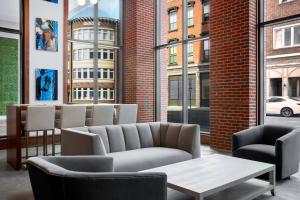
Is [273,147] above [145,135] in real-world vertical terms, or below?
below

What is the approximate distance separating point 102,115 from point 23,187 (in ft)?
7.77

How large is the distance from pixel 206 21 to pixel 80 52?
11.3ft

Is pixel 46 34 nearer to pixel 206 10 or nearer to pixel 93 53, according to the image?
pixel 93 53

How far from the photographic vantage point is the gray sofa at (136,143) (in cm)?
338

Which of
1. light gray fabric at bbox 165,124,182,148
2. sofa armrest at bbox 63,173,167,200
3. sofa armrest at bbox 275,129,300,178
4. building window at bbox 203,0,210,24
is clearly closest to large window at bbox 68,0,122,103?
building window at bbox 203,0,210,24

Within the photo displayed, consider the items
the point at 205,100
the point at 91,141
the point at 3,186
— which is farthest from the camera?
the point at 205,100

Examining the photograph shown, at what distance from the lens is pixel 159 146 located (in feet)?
14.6

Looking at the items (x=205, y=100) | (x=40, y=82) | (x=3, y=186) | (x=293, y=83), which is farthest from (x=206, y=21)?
(x=3, y=186)

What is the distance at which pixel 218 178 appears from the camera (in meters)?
2.73

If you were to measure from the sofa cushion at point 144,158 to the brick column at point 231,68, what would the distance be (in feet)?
5.97

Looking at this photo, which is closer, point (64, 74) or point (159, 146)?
point (159, 146)

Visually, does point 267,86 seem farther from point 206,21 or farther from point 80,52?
point 80,52

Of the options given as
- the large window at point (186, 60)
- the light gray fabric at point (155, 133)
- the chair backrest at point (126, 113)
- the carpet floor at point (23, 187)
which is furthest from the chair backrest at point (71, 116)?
the large window at point (186, 60)

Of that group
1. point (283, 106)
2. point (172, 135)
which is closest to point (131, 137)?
point (172, 135)
